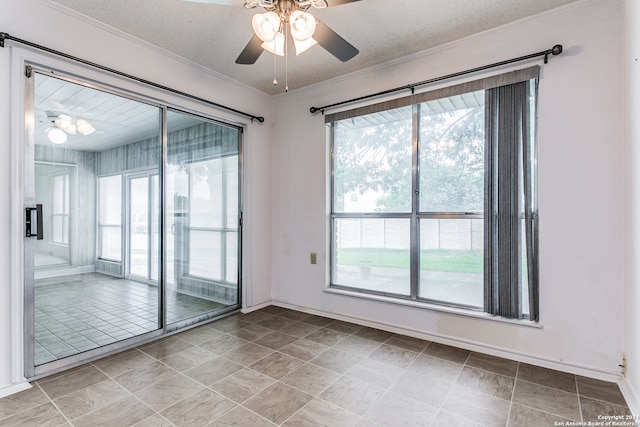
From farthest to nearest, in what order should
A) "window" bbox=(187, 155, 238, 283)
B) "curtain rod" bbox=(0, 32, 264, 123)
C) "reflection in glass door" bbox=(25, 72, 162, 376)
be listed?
"window" bbox=(187, 155, 238, 283) → "reflection in glass door" bbox=(25, 72, 162, 376) → "curtain rod" bbox=(0, 32, 264, 123)

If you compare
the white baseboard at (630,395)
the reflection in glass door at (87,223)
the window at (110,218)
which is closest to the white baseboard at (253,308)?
the reflection in glass door at (87,223)

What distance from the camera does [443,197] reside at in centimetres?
288

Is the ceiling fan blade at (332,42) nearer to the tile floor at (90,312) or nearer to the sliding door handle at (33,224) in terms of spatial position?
the sliding door handle at (33,224)

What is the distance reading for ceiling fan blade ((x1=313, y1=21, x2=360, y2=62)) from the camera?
6.26 ft

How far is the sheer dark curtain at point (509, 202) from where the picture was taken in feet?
7.87

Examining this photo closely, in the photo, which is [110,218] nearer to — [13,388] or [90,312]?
[90,312]

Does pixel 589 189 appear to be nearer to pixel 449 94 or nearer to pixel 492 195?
pixel 492 195

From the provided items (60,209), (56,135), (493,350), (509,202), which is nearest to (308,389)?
(493,350)

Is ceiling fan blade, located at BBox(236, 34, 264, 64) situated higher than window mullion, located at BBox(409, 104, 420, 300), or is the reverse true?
ceiling fan blade, located at BBox(236, 34, 264, 64)

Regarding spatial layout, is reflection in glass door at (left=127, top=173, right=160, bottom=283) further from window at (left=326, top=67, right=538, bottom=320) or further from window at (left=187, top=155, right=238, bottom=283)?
window at (left=326, top=67, right=538, bottom=320)

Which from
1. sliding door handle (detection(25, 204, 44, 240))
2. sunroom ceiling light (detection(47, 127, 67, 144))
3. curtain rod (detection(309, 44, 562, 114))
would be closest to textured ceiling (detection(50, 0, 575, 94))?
curtain rod (detection(309, 44, 562, 114))

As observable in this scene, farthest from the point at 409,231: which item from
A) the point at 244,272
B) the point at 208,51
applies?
the point at 208,51

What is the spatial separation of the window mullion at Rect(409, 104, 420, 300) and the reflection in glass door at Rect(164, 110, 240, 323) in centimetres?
198

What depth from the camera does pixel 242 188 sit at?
147 inches
